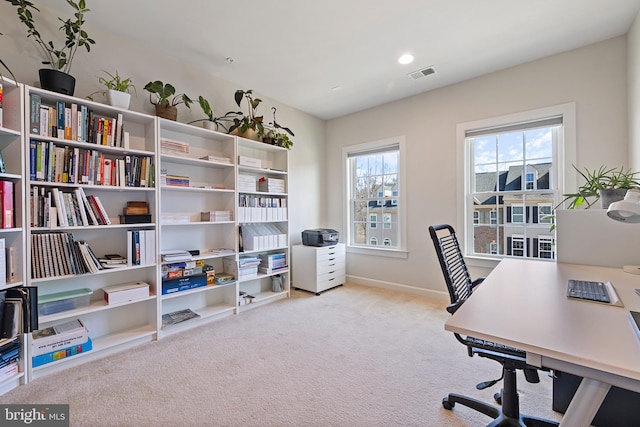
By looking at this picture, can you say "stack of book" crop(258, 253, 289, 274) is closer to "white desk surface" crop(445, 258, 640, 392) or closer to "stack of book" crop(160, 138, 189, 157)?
"stack of book" crop(160, 138, 189, 157)

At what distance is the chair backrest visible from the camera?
150 cm

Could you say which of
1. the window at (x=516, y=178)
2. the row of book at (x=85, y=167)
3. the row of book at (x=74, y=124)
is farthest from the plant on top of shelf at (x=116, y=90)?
the window at (x=516, y=178)

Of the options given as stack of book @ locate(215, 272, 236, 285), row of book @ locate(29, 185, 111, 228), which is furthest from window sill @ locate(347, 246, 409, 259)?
row of book @ locate(29, 185, 111, 228)

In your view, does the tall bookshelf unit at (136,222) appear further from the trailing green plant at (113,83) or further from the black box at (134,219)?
the trailing green plant at (113,83)

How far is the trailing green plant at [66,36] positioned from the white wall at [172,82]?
5 cm

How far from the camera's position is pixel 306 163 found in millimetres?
4301

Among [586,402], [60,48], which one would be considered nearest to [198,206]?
[60,48]

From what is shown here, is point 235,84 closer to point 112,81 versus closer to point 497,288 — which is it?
point 112,81

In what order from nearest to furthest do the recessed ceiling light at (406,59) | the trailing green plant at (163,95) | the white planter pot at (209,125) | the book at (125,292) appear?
the book at (125,292), the trailing green plant at (163,95), the recessed ceiling light at (406,59), the white planter pot at (209,125)

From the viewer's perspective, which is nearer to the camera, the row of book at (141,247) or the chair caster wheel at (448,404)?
the chair caster wheel at (448,404)

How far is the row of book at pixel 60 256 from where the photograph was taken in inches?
73.9

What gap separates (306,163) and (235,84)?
58.5 inches

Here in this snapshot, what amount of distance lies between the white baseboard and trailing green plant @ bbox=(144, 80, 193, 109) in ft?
10.6

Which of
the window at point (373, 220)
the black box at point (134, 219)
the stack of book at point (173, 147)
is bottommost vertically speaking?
the window at point (373, 220)
